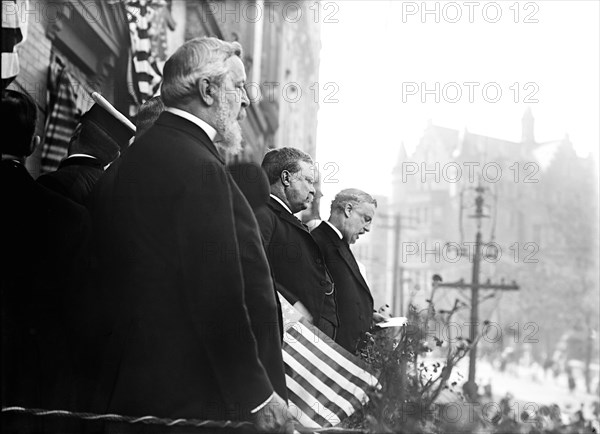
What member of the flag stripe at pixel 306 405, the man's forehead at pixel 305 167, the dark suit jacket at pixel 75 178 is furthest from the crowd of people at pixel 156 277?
the man's forehead at pixel 305 167

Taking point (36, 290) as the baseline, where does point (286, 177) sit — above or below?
above

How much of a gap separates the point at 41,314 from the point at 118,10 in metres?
5.46

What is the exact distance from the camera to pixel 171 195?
7.64 ft

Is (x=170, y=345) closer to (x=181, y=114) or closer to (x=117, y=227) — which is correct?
(x=117, y=227)

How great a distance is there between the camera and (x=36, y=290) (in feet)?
8.70

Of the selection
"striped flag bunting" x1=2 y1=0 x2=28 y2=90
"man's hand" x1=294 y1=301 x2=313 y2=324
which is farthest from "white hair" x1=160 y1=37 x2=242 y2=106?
"striped flag bunting" x1=2 y1=0 x2=28 y2=90

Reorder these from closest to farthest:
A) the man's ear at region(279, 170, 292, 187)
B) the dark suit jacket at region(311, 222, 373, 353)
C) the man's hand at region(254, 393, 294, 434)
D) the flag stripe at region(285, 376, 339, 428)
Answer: the man's hand at region(254, 393, 294, 434)
the flag stripe at region(285, 376, 339, 428)
the man's ear at region(279, 170, 292, 187)
the dark suit jacket at region(311, 222, 373, 353)

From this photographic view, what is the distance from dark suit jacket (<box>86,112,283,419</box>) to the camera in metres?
2.25

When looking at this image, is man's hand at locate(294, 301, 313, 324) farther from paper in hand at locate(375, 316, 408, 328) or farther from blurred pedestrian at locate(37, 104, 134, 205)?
blurred pedestrian at locate(37, 104, 134, 205)

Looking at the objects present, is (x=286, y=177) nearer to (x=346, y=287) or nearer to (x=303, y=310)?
(x=303, y=310)

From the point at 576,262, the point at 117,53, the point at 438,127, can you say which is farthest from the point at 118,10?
the point at 438,127

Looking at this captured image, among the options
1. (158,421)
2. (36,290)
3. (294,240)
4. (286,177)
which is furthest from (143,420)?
(286,177)

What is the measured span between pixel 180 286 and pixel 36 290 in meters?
0.60

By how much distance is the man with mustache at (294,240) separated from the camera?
11.5 ft
